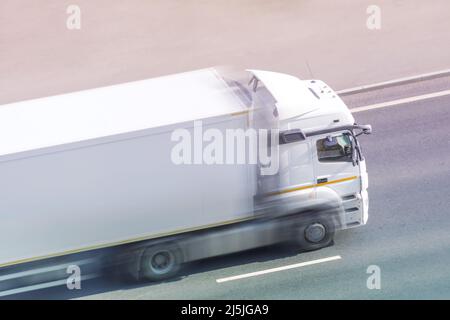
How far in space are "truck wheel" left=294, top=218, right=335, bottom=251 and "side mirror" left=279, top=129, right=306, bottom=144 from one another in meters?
1.47

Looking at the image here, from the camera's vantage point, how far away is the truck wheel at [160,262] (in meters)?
13.1

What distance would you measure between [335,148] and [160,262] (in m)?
3.41

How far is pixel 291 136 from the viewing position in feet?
42.5

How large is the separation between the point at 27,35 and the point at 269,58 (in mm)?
6001

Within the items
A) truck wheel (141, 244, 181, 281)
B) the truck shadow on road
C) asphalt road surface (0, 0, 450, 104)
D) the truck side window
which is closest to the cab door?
the truck side window

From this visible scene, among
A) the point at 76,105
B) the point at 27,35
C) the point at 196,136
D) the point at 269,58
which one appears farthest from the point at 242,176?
the point at 27,35

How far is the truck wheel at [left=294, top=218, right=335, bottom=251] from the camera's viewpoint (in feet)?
44.6

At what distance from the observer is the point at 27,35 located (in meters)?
20.0

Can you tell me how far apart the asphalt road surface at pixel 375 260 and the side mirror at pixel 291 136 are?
2054 mm

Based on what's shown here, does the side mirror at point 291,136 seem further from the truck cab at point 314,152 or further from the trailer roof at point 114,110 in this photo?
the trailer roof at point 114,110

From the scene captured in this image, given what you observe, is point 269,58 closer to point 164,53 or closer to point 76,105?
point 164,53

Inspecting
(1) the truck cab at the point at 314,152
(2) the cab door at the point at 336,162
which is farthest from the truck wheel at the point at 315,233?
(2) the cab door at the point at 336,162

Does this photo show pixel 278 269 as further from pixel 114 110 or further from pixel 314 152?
pixel 114 110

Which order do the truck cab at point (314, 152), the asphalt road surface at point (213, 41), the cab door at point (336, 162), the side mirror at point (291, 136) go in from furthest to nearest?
the asphalt road surface at point (213, 41) → the cab door at point (336, 162) → the truck cab at point (314, 152) → the side mirror at point (291, 136)
